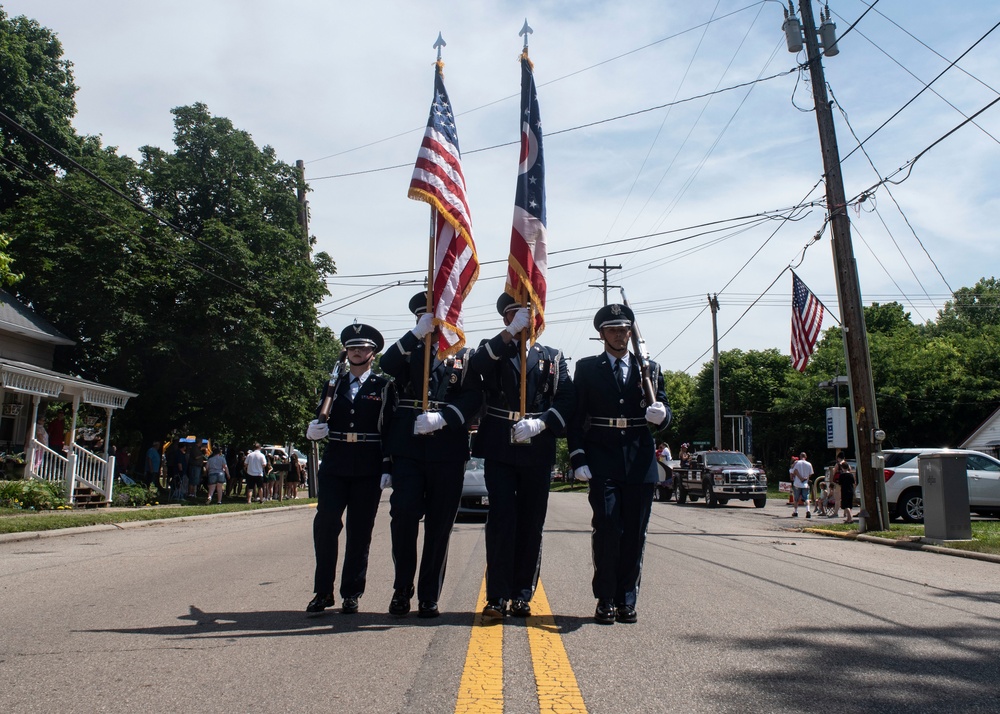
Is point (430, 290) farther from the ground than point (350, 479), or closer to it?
farther from the ground

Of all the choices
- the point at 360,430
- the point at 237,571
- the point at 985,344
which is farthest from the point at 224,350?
the point at 985,344

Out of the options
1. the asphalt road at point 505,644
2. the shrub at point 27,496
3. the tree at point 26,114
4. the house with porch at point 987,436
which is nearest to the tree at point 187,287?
the tree at point 26,114

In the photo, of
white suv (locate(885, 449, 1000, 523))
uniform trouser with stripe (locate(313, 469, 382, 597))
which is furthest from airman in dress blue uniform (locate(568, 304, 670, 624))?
white suv (locate(885, 449, 1000, 523))

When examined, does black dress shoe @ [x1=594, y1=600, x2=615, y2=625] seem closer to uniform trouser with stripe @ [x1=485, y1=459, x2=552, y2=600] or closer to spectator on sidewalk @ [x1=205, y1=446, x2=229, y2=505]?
uniform trouser with stripe @ [x1=485, y1=459, x2=552, y2=600]

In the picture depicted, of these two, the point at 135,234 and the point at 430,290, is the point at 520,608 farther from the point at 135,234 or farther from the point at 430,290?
the point at 135,234

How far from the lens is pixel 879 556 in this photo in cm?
1106

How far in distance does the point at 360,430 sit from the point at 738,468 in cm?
2288

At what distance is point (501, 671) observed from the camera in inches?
162

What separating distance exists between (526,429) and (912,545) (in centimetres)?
975

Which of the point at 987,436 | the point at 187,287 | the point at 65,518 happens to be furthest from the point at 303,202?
the point at 987,436

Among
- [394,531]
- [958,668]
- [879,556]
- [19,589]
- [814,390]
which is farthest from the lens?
[814,390]

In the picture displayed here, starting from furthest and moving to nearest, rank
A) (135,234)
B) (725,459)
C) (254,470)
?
(725,459) → (135,234) → (254,470)

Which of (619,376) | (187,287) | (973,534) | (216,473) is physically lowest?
(973,534)

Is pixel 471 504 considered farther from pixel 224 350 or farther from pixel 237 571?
pixel 224 350
